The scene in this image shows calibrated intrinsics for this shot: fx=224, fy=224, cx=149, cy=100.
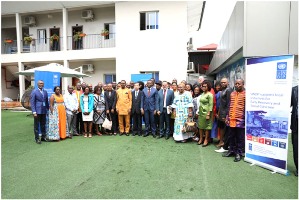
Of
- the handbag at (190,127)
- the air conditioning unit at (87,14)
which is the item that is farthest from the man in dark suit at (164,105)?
A: the air conditioning unit at (87,14)

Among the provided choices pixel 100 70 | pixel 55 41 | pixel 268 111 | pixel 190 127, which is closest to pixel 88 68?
pixel 100 70

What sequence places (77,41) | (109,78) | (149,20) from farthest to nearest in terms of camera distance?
(77,41) → (109,78) → (149,20)

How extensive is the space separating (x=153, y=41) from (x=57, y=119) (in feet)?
24.9

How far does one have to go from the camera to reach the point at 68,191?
3.16m

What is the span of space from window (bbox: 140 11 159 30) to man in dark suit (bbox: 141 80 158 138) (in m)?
6.87

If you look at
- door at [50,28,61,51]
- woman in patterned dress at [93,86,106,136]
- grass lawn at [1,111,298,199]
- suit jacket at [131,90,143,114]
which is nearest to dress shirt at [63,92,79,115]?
woman in patterned dress at [93,86,106,136]

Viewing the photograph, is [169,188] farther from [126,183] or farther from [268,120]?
[268,120]

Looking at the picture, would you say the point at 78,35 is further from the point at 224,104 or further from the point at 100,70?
the point at 224,104

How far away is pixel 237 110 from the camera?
4441 mm

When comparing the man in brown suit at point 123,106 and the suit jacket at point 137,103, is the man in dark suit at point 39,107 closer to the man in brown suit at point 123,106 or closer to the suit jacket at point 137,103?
the man in brown suit at point 123,106

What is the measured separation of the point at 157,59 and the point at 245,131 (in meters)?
8.50

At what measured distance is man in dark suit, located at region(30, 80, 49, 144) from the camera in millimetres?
5898

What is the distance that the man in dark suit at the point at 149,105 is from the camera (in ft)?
21.5

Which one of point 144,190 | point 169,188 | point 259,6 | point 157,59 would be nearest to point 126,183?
point 144,190
